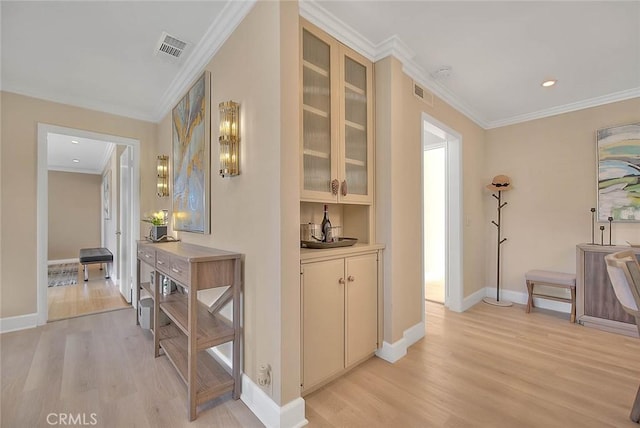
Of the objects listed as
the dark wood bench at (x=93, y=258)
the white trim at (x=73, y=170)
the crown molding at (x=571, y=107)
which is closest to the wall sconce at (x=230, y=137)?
the crown molding at (x=571, y=107)

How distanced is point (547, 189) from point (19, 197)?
6431 millimetres

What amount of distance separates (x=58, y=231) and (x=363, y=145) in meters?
8.75

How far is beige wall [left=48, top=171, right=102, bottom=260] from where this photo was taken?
703 centimetres

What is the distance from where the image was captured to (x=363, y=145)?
7.50 ft

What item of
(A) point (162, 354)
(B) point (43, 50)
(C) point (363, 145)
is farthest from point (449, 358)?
(B) point (43, 50)

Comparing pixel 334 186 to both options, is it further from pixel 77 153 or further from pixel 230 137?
pixel 77 153

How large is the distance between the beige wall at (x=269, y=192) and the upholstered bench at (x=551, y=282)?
335cm

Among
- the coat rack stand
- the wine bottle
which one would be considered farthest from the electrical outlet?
the coat rack stand

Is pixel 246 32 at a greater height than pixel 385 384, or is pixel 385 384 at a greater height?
pixel 246 32

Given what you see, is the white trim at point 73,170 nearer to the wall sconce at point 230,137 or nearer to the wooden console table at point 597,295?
the wall sconce at point 230,137

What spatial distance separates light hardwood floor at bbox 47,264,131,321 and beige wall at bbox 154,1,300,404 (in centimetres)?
305

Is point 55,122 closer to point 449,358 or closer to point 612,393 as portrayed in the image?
point 449,358

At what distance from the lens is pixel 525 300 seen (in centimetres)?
373

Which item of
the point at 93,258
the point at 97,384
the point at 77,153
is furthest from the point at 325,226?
the point at 77,153
